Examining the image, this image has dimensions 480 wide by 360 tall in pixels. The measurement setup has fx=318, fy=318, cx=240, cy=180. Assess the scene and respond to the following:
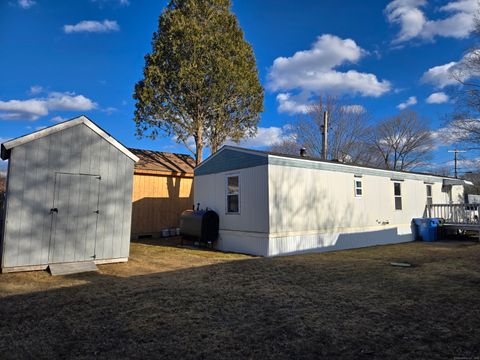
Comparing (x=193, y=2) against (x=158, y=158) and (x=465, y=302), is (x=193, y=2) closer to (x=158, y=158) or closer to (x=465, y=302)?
(x=158, y=158)

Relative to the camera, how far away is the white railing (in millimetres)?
15029

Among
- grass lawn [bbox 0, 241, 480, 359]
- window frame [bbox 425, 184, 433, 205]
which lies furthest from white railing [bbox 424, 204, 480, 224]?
grass lawn [bbox 0, 241, 480, 359]

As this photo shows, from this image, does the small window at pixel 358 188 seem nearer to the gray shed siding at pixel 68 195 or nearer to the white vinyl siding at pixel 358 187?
the white vinyl siding at pixel 358 187

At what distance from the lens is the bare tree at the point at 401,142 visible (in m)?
31.1

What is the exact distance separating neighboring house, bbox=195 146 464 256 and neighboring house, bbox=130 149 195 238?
9.65ft

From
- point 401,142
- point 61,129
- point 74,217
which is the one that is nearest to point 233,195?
point 74,217

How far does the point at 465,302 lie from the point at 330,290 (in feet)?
6.51

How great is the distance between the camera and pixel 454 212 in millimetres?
15461

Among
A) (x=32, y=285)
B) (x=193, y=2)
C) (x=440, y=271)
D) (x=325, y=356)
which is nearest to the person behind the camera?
(x=325, y=356)

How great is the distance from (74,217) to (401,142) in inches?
1243

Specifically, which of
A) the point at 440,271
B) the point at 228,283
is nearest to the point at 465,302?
the point at 440,271

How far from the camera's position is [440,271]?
723 centimetres

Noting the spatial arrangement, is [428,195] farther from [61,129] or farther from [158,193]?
[61,129]

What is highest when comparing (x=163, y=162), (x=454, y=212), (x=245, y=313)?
(x=163, y=162)
